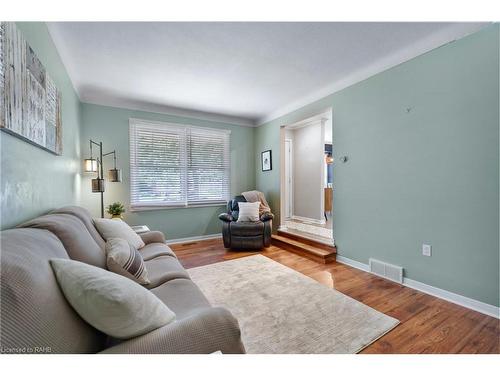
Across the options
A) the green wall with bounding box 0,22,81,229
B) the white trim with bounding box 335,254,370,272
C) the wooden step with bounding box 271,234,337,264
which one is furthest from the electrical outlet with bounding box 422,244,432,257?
the green wall with bounding box 0,22,81,229

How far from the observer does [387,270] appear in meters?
2.54

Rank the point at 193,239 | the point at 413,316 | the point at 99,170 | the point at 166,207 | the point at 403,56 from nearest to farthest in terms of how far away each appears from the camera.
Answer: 1. the point at 413,316
2. the point at 403,56
3. the point at 99,170
4. the point at 166,207
5. the point at 193,239

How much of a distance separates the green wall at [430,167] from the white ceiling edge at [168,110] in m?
2.22

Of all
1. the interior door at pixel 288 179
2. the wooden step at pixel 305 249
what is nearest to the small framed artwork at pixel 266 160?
the interior door at pixel 288 179

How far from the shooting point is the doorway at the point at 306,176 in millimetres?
4824

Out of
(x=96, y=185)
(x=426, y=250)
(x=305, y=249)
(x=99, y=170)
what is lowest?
(x=305, y=249)

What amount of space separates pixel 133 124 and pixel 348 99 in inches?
136

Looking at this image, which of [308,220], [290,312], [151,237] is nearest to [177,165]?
[151,237]

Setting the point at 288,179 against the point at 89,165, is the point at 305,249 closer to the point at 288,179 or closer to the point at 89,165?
the point at 288,179

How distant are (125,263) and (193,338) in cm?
80

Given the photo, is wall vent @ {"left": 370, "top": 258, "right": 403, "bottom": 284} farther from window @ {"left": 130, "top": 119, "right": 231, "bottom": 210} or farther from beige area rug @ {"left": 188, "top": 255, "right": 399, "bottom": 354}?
window @ {"left": 130, "top": 119, "right": 231, "bottom": 210}

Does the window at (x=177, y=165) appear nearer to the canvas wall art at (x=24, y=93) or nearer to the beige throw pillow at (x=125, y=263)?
the canvas wall art at (x=24, y=93)

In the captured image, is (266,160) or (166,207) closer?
(166,207)
